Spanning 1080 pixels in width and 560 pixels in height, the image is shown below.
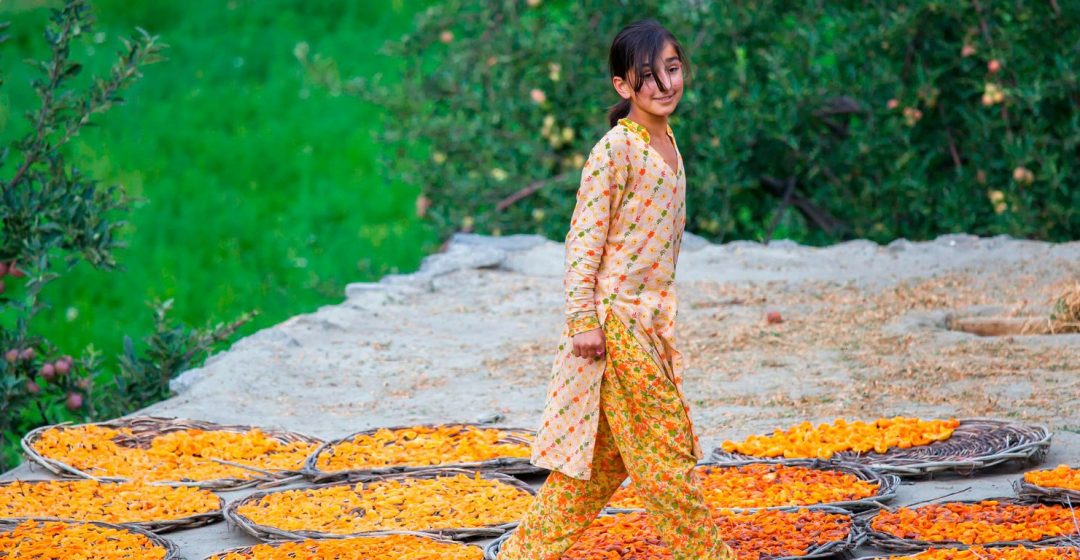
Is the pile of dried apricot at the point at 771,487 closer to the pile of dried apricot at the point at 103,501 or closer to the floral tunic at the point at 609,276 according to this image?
the floral tunic at the point at 609,276

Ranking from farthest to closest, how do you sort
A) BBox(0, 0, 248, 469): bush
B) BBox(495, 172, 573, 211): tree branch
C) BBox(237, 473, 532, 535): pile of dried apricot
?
BBox(495, 172, 573, 211): tree branch < BBox(0, 0, 248, 469): bush < BBox(237, 473, 532, 535): pile of dried apricot

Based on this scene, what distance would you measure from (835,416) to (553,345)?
1.57 meters

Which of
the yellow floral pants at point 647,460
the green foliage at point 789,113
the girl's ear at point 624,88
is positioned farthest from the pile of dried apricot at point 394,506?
the green foliage at point 789,113

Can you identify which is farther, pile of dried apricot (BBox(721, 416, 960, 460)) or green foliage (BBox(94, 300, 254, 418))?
green foliage (BBox(94, 300, 254, 418))

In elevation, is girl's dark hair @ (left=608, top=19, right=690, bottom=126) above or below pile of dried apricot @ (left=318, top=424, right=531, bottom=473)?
above

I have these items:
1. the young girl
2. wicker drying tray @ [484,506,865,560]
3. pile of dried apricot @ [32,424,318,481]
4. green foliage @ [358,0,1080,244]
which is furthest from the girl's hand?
green foliage @ [358,0,1080,244]

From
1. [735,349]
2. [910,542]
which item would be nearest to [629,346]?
[910,542]

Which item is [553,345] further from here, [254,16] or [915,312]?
[254,16]

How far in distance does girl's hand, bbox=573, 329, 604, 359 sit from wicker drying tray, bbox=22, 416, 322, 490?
4.76 ft

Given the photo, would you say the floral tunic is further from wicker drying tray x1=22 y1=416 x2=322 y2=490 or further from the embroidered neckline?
wicker drying tray x1=22 y1=416 x2=322 y2=490

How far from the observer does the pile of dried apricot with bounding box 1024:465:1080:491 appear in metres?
3.33

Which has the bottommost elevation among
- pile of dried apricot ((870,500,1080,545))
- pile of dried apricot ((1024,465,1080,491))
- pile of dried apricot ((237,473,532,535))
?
pile of dried apricot ((237,473,532,535))

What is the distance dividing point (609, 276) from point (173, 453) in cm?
198

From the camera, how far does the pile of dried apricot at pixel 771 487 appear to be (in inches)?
137
